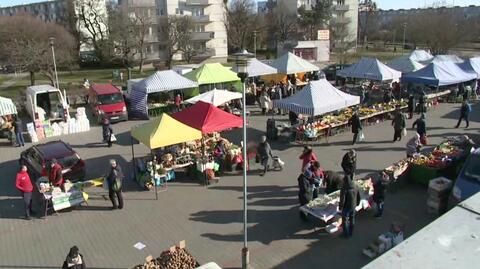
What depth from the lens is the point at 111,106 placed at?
Answer: 2198 cm

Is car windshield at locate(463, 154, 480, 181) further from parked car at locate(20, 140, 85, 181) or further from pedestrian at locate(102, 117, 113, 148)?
pedestrian at locate(102, 117, 113, 148)

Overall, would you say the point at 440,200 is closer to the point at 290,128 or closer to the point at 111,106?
the point at 290,128

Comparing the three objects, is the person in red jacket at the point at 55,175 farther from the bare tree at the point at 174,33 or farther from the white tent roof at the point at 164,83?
the bare tree at the point at 174,33

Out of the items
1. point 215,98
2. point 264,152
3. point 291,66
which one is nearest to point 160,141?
point 264,152

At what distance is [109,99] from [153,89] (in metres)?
2.50

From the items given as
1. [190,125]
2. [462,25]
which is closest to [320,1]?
[462,25]

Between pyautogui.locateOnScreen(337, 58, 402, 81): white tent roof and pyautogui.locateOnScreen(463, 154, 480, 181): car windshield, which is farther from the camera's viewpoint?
pyautogui.locateOnScreen(337, 58, 402, 81): white tent roof

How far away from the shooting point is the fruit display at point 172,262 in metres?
7.71

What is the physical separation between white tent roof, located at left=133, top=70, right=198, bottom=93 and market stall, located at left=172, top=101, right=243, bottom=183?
7.66 metres

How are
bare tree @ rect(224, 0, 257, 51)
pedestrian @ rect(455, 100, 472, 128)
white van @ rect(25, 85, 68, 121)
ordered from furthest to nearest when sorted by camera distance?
bare tree @ rect(224, 0, 257, 51), white van @ rect(25, 85, 68, 121), pedestrian @ rect(455, 100, 472, 128)

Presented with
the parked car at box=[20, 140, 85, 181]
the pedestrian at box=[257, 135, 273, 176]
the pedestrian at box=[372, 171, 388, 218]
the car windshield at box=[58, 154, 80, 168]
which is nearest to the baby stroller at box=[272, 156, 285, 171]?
the pedestrian at box=[257, 135, 273, 176]

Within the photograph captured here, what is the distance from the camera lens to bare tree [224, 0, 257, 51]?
6419cm

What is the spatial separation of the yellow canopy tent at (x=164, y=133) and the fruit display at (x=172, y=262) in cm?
503

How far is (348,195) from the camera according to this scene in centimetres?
928
